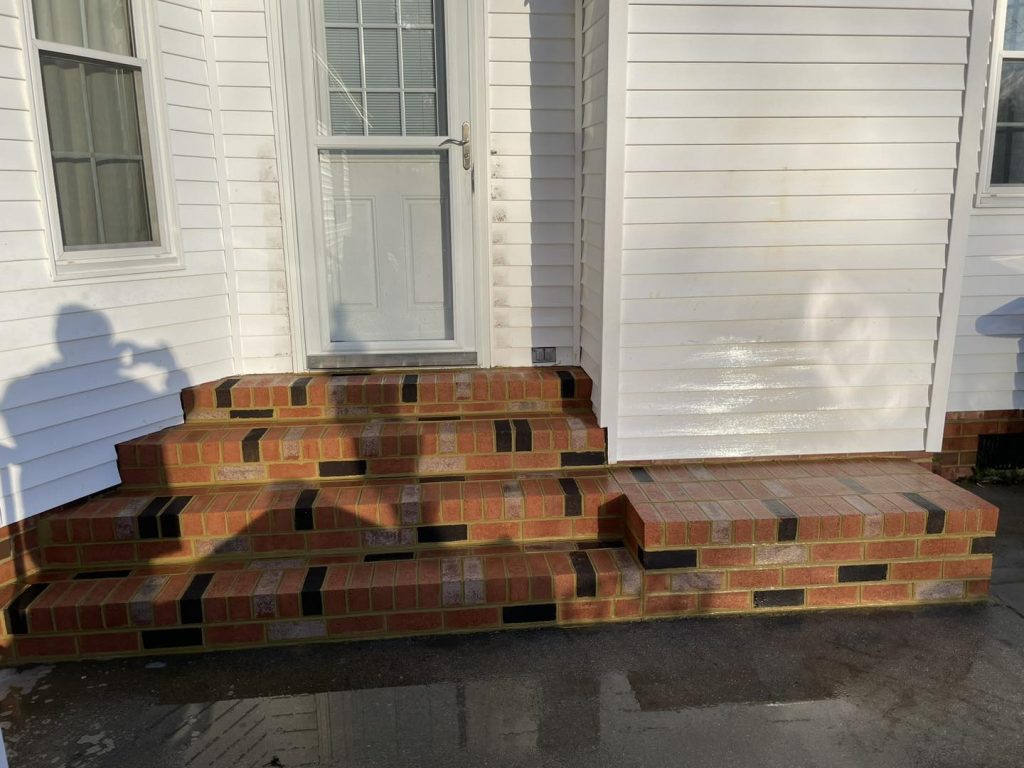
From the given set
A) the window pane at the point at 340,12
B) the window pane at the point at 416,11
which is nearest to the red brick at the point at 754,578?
the window pane at the point at 416,11

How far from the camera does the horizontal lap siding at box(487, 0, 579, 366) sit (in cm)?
391

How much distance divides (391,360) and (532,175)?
48.8 inches

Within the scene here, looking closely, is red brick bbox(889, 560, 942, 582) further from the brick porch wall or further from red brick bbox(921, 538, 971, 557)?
the brick porch wall

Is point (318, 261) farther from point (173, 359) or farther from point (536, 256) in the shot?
point (536, 256)

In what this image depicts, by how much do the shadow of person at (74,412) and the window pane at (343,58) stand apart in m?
1.62

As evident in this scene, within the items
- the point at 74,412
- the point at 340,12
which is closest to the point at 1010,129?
the point at 340,12

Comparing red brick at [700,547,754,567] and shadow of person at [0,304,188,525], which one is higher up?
shadow of person at [0,304,188,525]

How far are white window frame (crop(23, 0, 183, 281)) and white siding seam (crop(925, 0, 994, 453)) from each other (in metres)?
3.67

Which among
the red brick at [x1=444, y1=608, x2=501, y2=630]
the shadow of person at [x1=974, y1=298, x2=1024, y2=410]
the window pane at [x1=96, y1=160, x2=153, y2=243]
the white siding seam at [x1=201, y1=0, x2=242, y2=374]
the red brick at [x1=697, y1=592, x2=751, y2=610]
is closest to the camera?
the red brick at [x1=444, y1=608, x2=501, y2=630]

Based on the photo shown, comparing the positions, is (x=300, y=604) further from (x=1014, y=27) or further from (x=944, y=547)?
(x=1014, y=27)

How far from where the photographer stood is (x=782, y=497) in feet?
10.9

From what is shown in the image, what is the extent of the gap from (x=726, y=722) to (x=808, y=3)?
2.91 metres

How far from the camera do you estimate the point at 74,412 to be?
3.31 m

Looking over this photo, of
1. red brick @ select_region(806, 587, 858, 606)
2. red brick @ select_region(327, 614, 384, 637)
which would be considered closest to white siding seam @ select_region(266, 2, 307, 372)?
red brick @ select_region(327, 614, 384, 637)
